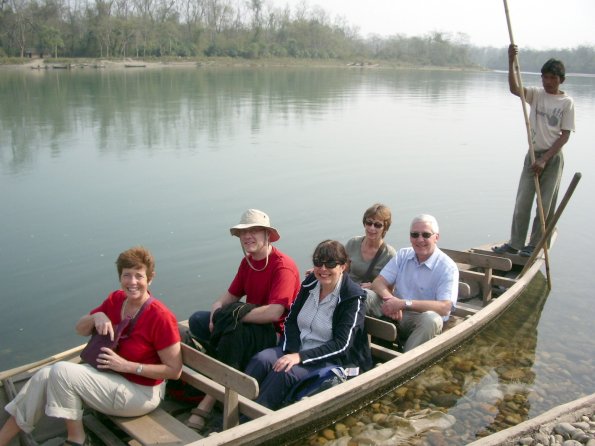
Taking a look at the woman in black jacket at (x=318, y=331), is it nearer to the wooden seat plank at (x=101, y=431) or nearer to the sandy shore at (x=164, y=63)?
the wooden seat plank at (x=101, y=431)

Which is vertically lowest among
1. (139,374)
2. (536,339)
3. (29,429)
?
(536,339)

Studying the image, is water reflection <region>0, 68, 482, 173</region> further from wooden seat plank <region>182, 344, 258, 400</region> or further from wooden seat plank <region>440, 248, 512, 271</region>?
wooden seat plank <region>182, 344, 258, 400</region>

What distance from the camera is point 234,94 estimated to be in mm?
35469

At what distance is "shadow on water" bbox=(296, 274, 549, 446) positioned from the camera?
199 inches

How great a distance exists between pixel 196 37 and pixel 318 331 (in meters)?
100

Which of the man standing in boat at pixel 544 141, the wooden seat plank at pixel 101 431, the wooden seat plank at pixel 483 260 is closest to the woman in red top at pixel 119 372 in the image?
the wooden seat plank at pixel 101 431

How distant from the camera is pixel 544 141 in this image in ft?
26.6

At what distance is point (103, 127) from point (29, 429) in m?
18.0

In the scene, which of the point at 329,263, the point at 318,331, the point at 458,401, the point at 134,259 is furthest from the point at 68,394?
the point at 458,401

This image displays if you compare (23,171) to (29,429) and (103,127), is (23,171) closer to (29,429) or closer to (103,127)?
(103,127)

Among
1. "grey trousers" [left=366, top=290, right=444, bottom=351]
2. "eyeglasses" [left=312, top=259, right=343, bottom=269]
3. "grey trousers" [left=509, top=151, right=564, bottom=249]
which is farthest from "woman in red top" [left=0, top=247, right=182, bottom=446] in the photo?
"grey trousers" [left=509, top=151, right=564, bottom=249]

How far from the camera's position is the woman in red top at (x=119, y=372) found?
3.85 meters

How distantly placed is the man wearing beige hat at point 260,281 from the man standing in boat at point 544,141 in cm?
445

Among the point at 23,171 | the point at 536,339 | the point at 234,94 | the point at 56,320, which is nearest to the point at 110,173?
the point at 23,171
